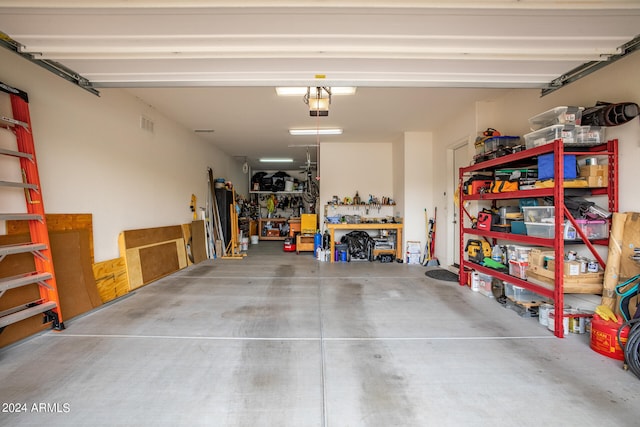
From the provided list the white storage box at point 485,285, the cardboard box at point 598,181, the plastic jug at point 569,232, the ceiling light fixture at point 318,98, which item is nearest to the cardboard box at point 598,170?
the cardboard box at point 598,181

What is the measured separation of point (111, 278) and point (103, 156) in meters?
1.68

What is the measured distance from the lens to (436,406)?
65.2 inches

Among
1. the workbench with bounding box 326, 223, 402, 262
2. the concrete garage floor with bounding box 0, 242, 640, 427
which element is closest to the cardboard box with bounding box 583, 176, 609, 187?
the concrete garage floor with bounding box 0, 242, 640, 427

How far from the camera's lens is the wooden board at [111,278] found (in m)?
3.39

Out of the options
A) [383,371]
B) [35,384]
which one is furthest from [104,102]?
[383,371]

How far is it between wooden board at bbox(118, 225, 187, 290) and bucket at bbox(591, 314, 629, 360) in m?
5.44

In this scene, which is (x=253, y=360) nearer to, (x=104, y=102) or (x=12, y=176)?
(x=12, y=176)

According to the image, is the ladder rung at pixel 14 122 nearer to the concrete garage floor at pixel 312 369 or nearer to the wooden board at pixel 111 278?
the wooden board at pixel 111 278

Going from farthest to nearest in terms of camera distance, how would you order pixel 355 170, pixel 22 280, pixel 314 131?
pixel 355 170 < pixel 314 131 < pixel 22 280

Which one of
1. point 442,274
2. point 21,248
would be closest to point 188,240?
point 21,248

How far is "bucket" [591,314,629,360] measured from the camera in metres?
2.14

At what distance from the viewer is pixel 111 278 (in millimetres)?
3576

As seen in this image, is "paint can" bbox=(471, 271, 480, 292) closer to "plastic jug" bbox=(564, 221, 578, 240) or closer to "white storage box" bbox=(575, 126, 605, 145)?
→ "plastic jug" bbox=(564, 221, 578, 240)

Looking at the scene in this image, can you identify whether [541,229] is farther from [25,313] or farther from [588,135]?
[25,313]
